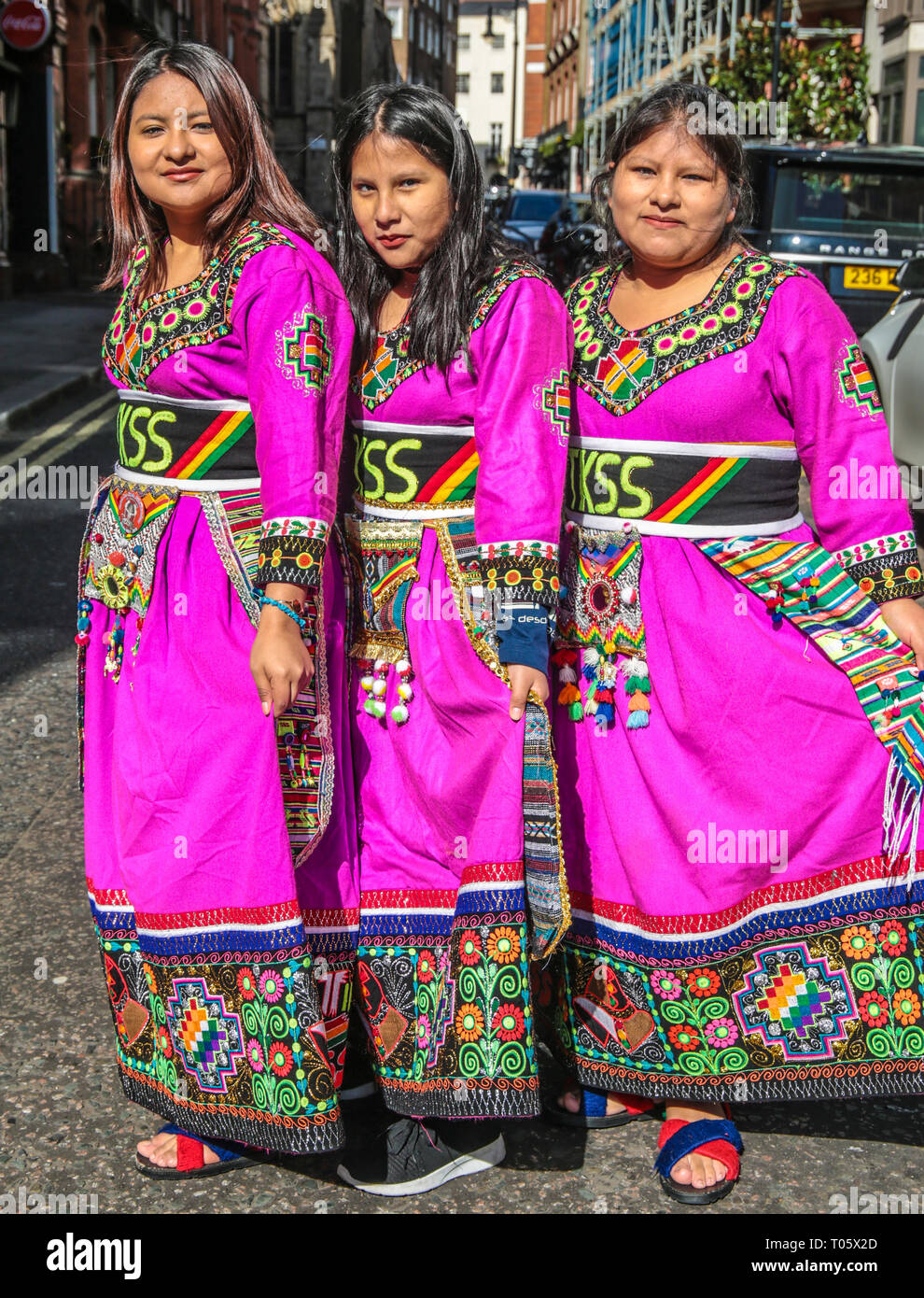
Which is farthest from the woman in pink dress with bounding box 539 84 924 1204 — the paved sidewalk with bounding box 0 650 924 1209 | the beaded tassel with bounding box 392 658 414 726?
the beaded tassel with bounding box 392 658 414 726

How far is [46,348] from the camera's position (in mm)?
14945

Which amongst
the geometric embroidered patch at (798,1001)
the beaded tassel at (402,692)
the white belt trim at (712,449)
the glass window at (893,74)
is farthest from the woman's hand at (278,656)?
the glass window at (893,74)

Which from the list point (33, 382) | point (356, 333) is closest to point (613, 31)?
point (33, 382)

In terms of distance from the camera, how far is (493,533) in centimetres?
241

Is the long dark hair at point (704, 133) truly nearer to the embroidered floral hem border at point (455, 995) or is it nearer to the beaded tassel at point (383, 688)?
the beaded tassel at point (383, 688)

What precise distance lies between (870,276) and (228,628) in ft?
30.2

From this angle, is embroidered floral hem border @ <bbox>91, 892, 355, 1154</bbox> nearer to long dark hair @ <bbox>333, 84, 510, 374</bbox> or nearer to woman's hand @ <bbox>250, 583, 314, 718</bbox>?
woman's hand @ <bbox>250, 583, 314, 718</bbox>

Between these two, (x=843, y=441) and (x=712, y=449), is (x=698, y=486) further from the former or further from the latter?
(x=843, y=441)

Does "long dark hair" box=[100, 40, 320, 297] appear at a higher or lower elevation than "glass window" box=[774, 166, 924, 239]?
lower

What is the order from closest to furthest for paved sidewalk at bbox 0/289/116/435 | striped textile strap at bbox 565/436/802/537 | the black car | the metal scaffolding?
striped textile strap at bbox 565/436/802/537 < the black car < paved sidewalk at bbox 0/289/116/435 < the metal scaffolding

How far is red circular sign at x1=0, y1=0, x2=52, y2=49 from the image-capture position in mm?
20547

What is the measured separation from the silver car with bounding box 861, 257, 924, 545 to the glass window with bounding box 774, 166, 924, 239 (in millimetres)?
1601

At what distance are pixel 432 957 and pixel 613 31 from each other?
43.2 meters
